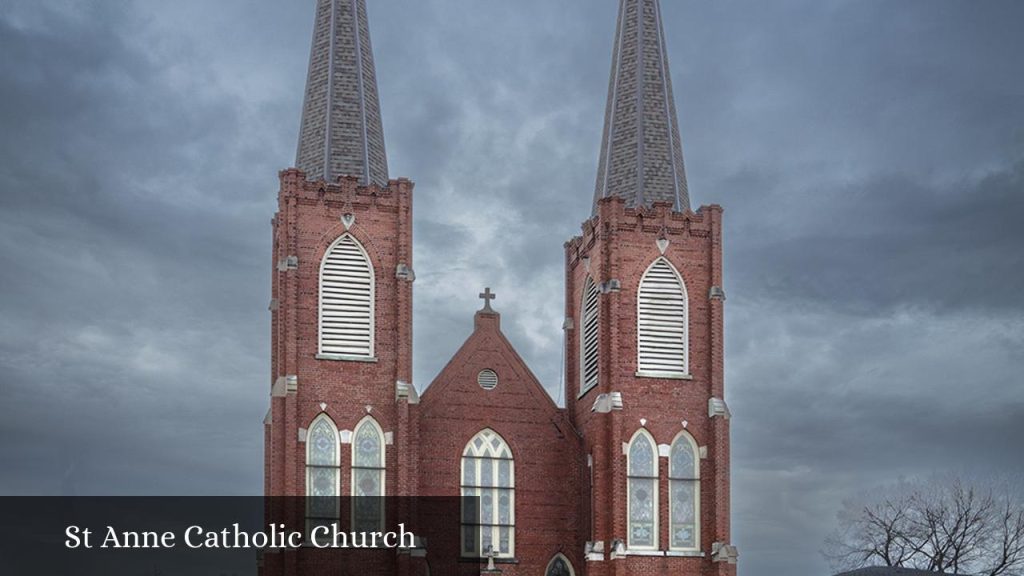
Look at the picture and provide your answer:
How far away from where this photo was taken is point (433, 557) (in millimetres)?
44688

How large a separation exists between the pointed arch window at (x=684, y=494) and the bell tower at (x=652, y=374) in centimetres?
3

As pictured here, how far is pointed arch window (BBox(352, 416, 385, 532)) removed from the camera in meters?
43.0

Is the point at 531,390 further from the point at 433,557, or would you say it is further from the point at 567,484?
the point at 433,557

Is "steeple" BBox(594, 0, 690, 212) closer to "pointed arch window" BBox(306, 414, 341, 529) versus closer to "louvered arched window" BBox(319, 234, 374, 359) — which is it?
"louvered arched window" BBox(319, 234, 374, 359)

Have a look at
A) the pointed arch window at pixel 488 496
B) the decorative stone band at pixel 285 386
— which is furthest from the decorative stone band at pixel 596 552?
the decorative stone band at pixel 285 386

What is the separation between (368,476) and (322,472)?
1.32 m

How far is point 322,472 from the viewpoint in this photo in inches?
1690

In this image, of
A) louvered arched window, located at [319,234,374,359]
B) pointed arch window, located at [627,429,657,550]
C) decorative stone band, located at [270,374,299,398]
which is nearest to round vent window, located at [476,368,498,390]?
louvered arched window, located at [319,234,374,359]

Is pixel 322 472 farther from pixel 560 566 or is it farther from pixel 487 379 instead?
pixel 560 566

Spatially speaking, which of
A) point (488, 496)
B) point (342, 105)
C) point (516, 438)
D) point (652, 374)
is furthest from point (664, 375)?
point (342, 105)

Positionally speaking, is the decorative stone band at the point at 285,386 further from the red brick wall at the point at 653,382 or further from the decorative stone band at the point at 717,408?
the decorative stone band at the point at 717,408

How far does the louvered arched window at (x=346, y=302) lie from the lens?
4409 cm

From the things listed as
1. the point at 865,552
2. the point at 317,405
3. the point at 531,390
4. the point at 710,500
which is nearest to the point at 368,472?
the point at 317,405

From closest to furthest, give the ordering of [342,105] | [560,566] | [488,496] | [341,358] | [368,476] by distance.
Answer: [368,476] < [341,358] < [488,496] < [560,566] < [342,105]
